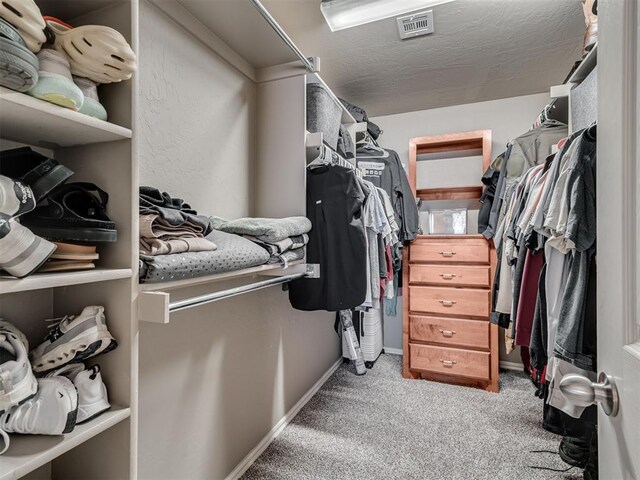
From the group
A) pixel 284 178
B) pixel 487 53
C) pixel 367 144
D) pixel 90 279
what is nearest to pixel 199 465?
pixel 90 279

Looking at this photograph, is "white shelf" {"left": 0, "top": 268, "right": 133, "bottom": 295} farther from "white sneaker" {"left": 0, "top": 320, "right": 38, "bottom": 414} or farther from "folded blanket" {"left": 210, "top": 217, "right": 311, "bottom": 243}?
"folded blanket" {"left": 210, "top": 217, "right": 311, "bottom": 243}

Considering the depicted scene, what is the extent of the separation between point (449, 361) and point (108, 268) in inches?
94.1

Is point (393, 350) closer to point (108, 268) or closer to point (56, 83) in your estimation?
point (108, 268)

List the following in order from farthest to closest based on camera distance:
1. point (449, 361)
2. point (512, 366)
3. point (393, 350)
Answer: point (393, 350), point (512, 366), point (449, 361)

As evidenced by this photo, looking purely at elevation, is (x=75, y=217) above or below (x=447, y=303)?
above

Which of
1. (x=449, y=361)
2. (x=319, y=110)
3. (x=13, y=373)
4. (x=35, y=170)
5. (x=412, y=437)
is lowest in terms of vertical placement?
(x=412, y=437)

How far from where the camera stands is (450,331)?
242 cm

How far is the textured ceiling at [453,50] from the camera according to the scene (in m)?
1.67

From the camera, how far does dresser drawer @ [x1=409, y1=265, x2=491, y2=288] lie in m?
2.37

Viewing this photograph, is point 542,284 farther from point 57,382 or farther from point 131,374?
point 57,382

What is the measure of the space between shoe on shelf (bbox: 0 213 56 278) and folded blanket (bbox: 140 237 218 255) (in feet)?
0.81

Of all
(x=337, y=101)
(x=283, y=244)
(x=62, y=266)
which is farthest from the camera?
(x=337, y=101)

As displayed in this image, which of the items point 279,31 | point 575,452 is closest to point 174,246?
point 279,31

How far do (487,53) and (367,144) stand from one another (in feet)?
3.23
